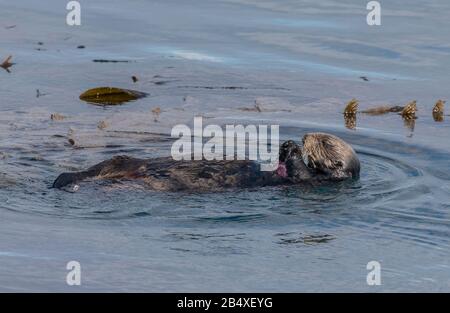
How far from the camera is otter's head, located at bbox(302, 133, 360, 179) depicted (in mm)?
9234

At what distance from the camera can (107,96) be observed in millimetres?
11414

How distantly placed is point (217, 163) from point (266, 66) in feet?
12.9

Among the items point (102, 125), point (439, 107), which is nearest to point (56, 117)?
point (102, 125)

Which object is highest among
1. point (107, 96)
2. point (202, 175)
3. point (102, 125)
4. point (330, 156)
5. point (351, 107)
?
point (107, 96)

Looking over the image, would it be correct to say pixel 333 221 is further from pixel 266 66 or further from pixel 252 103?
pixel 266 66

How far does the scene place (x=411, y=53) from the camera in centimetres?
1313

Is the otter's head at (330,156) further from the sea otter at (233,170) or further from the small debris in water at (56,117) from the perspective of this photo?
the small debris in water at (56,117)

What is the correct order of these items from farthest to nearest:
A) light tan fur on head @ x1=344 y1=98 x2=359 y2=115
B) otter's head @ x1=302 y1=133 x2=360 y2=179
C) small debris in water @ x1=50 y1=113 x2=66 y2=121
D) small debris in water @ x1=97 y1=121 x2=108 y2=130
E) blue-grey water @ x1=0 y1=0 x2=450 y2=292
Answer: light tan fur on head @ x1=344 y1=98 x2=359 y2=115 → small debris in water @ x1=50 y1=113 x2=66 y2=121 → small debris in water @ x1=97 y1=121 x2=108 y2=130 → otter's head @ x1=302 y1=133 x2=360 y2=179 → blue-grey water @ x1=0 y1=0 x2=450 y2=292

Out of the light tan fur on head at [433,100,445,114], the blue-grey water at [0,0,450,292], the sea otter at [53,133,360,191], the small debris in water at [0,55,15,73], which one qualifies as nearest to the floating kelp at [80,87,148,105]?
the blue-grey water at [0,0,450,292]

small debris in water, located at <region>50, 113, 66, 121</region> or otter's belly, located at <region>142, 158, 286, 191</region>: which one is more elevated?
small debris in water, located at <region>50, 113, 66, 121</region>

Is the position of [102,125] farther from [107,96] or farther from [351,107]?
[351,107]

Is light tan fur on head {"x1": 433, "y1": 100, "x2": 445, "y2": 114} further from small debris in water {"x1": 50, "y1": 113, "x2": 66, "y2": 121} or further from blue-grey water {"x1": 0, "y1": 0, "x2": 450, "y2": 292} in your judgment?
small debris in water {"x1": 50, "y1": 113, "x2": 66, "y2": 121}

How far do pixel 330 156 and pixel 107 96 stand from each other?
120 inches
